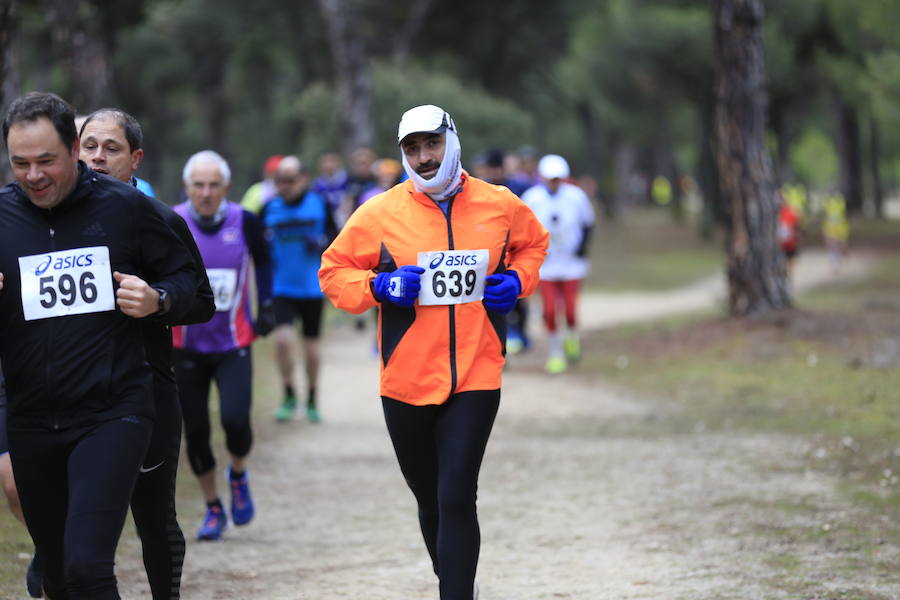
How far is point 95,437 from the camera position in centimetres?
449

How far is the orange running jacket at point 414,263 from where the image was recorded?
5.46m

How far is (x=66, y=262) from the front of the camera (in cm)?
449

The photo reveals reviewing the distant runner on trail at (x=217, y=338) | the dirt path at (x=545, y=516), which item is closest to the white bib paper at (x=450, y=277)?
the dirt path at (x=545, y=516)

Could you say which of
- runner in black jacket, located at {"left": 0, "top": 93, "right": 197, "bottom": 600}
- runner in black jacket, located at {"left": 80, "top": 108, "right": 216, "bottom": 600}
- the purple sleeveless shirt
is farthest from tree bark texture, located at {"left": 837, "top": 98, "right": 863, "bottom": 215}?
runner in black jacket, located at {"left": 0, "top": 93, "right": 197, "bottom": 600}

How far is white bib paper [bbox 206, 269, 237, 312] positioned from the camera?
7.68 meters

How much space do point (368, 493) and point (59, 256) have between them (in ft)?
16.5

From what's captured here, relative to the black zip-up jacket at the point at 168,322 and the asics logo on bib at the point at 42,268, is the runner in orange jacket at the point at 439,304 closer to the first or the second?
the black zip-up jacket at the point at 168,322

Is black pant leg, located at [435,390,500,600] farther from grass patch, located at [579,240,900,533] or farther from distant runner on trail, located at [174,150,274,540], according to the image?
grass patch, located at [579,240,900,533]

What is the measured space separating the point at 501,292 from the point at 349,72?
22682mm

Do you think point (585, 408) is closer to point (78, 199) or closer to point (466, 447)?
point (466, 447)

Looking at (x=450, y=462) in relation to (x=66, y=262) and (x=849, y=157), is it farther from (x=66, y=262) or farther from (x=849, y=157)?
(x=849, y=157)

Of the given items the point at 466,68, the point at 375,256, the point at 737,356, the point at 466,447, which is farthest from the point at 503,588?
the point at 466,68

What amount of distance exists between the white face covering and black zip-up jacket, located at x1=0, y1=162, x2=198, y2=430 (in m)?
1.26

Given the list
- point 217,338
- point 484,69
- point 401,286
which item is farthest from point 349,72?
point 401,286
